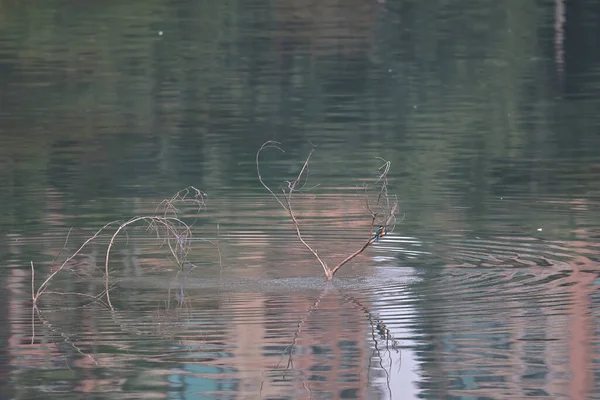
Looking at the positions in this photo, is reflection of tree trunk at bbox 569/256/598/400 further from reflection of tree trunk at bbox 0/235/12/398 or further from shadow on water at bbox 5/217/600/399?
reflection of tree trunk at bbox 0/235/12/398

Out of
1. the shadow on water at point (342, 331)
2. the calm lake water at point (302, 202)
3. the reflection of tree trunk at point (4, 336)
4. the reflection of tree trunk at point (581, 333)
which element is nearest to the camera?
the reflection of tree trunk at point (581, 333)

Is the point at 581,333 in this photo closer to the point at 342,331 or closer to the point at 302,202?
the point at 342,331

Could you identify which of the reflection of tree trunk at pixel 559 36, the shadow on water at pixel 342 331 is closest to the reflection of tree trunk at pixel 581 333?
the shadow on water at pixel 342 331

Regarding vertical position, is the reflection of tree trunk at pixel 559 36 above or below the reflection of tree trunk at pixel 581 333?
below

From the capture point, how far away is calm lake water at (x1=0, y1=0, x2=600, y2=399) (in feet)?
31.6

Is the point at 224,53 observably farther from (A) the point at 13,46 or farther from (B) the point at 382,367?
(B) the point at 382,367

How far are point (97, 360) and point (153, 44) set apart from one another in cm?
2707

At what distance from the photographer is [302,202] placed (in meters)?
17.0

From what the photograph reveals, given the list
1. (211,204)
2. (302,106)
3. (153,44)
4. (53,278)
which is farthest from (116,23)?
Answer: (53,278)

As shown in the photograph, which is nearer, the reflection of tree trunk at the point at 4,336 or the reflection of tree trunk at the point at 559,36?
the reflection of tree trunk at the point at 4,336

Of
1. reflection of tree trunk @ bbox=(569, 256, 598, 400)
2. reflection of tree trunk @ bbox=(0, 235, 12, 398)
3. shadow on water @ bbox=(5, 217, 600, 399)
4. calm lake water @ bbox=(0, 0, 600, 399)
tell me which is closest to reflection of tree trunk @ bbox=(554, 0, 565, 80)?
calm lake water @ bbox=(0, 0, 600, 399)

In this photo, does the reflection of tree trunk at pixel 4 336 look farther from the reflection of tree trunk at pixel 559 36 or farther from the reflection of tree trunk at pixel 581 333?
the reflection of tree trunk at pixel 559 36

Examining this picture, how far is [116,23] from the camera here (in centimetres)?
3856

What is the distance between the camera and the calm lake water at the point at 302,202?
379 inches
